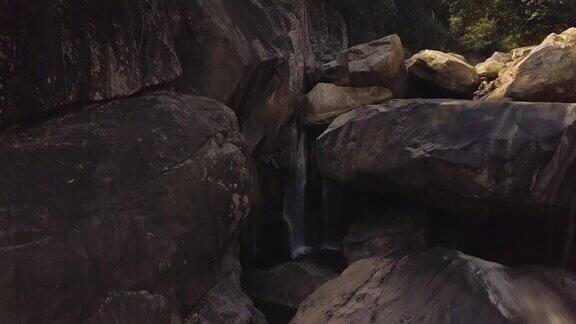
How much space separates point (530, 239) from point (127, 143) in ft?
20.1

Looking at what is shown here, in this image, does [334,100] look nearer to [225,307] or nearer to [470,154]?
[470,154]

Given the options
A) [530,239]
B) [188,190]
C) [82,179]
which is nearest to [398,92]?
[530,239]

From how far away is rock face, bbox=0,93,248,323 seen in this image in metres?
4.81

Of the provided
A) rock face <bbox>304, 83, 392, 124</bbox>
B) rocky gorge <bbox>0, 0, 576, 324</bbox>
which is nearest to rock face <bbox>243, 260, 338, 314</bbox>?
rocky gorge <bbox>0, 0, 576, 324</bbox>

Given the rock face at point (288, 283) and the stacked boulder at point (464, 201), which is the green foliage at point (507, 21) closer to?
the stacked boulder at point (464, 201)

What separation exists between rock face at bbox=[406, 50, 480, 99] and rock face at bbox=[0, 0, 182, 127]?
19.5 ft

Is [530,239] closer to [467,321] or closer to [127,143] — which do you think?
[467,321]

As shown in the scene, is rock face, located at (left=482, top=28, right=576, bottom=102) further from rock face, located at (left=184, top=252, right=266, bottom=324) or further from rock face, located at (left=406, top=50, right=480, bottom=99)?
rock face, located at (left=184, top=252, right=266, bottom=324)

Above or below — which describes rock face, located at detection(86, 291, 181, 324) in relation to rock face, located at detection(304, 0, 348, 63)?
below

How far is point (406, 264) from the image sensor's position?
6309mm

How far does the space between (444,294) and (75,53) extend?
4.91 meters

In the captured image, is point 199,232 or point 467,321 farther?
point 199,232

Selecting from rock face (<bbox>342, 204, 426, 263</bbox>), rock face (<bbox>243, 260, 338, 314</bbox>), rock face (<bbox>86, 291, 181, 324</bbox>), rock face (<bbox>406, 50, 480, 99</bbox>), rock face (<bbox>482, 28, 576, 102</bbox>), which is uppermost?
rock face (<bbox>482, 28, 576, 102</bbox>)

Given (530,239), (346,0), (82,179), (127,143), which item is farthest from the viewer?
(346,0)
